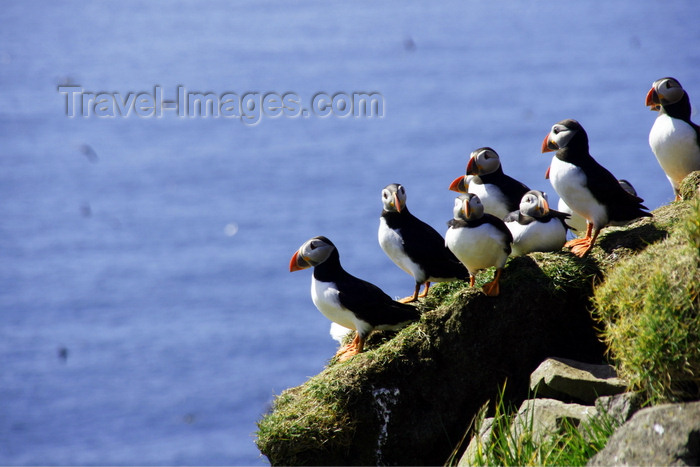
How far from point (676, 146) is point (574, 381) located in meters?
2.68

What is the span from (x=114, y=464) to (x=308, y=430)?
17499 millimetres

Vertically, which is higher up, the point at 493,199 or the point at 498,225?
the point at 493,199

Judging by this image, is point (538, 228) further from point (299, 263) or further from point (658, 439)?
point (658, 439)

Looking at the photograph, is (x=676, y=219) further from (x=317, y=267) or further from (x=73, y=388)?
(x=73, y=388)

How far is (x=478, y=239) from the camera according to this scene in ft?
19.3

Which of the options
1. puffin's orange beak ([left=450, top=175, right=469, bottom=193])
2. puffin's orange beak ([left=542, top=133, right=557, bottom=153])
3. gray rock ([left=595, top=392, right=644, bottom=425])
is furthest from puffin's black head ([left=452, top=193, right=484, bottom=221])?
gray rock ([left=595, top=392, right=644, bottom=425])

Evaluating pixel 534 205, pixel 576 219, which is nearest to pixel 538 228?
pixel 534 205

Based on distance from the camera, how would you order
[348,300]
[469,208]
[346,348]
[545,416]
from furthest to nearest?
[346,348] → [348,300] → [469,208] → [545,416]

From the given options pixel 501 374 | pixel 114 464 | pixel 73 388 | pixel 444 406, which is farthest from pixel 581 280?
pixel 73 388

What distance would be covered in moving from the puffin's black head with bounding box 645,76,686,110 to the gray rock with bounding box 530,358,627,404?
8.79 ft

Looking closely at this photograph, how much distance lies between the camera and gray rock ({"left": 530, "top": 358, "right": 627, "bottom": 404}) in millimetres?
5004

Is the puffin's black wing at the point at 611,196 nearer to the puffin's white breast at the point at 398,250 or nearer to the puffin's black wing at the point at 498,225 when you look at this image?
the puffin's black wing at the point at 498,225

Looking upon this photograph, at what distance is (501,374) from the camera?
18.9 feet

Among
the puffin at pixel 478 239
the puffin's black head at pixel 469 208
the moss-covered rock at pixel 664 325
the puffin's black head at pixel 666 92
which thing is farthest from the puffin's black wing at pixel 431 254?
Result: the puffin's black head at pixel 666 92
